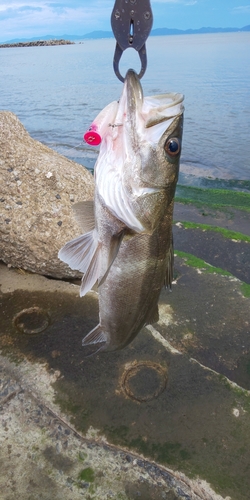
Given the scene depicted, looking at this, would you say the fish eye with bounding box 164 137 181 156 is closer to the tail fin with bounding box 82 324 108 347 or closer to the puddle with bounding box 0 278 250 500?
the tail fin with bounding box 82 324 108 347

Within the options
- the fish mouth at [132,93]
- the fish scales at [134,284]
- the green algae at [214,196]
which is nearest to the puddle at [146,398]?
the fish scales at [134,284]

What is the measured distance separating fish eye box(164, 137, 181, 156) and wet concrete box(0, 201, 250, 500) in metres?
2.18

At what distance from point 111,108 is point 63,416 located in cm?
246

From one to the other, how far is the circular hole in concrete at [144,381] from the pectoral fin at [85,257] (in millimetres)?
1410

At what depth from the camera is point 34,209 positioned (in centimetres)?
516

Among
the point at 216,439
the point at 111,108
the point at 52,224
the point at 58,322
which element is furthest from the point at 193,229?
the point at 111,108

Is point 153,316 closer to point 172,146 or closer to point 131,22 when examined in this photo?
point 172,146

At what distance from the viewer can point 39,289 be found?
4.84m

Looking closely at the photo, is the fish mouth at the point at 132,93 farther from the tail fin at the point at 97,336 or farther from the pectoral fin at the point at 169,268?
the tail fin at the point at 97,336

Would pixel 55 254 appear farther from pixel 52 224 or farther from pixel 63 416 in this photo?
pixel 63 416

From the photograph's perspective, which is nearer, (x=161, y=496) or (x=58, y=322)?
(x=161, y=496)

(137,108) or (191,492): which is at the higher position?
(137,108)

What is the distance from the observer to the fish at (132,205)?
214 centimetres

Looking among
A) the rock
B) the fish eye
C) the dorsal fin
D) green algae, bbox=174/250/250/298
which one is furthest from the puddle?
Answer: the fish eye
